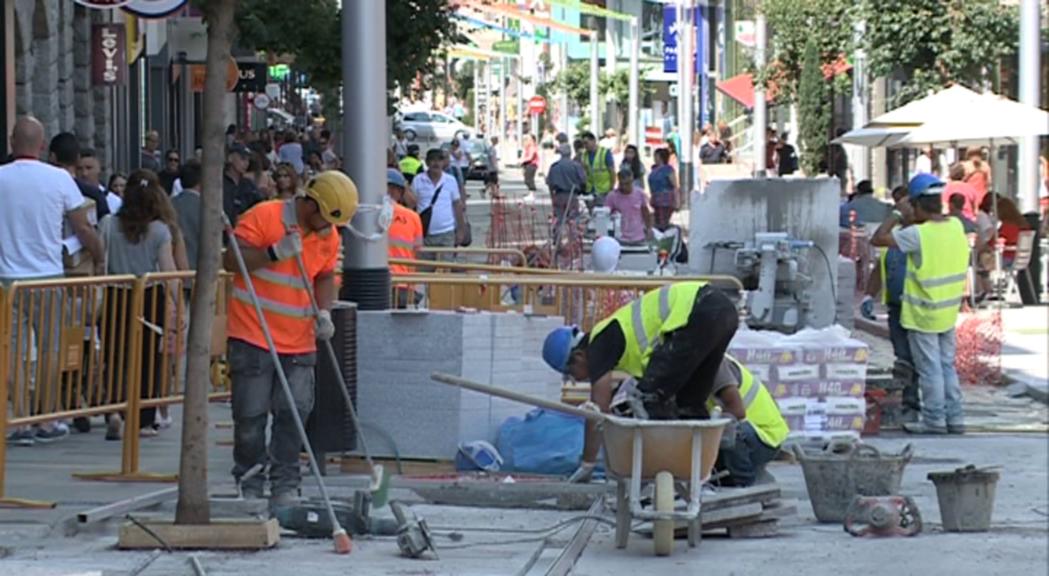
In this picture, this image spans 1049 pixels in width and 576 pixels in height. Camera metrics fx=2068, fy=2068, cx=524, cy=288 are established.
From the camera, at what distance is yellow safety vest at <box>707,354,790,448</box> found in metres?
10.5

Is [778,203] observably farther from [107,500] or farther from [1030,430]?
[107,500]

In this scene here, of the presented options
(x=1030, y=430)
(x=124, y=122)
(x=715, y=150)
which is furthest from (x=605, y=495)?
(x=715, y=150)

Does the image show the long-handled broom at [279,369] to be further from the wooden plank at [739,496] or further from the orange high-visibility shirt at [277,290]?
the wooden plank at [739,496]

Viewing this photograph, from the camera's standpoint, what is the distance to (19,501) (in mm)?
10039

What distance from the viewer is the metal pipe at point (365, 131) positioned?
11.7 meters

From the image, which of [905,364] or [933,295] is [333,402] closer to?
[933,295]

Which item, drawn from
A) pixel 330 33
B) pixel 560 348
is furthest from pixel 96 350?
pixel 330 33

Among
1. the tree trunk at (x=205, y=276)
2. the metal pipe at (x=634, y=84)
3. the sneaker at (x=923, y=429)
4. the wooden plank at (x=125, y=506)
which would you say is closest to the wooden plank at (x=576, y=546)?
the tree trunk at (x=205, y=276)

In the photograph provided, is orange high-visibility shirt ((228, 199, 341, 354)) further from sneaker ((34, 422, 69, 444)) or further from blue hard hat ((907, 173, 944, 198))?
blue hard hat ((907, 173, 944, 198))

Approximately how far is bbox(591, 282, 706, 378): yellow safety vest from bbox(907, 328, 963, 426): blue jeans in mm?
5184

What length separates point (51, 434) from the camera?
41.1 feet

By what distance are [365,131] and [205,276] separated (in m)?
3.03

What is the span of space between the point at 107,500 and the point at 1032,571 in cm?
451

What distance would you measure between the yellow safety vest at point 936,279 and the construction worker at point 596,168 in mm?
18252
